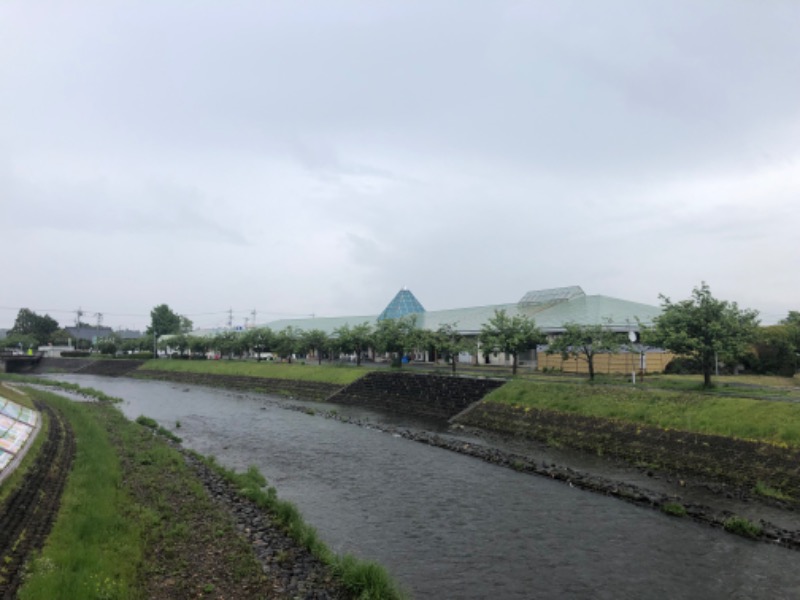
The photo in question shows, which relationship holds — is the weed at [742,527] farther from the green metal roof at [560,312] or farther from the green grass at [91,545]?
the green metal roof at [560,312]

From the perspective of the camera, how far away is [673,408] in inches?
1107

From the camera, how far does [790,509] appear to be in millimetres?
18531

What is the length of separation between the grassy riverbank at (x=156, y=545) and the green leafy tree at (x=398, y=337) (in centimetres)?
4055

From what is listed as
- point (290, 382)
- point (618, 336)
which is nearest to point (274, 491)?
point (618, 336)

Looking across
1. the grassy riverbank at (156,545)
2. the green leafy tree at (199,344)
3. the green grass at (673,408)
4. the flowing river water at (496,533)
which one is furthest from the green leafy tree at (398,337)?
the green leafy tree at (199,344)

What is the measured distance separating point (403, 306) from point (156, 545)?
260 feet

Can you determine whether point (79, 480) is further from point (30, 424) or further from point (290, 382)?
point (290, 382)

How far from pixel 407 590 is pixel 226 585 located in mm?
4278

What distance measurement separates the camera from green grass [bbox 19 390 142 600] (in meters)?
10.5

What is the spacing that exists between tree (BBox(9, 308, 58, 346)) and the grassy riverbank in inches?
6697

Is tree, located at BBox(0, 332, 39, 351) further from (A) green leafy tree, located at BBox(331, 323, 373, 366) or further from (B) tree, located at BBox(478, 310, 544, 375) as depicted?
(B) tree, located at BBox(478, 310, 544, 375)

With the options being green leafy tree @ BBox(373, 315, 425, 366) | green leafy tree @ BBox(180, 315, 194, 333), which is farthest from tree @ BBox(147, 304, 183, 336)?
green leafy tree @ BBox(373, 315, 425, 366)

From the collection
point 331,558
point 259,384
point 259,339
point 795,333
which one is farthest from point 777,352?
point 259,339

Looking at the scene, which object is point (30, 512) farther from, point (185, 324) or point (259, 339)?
point (185, 324)
